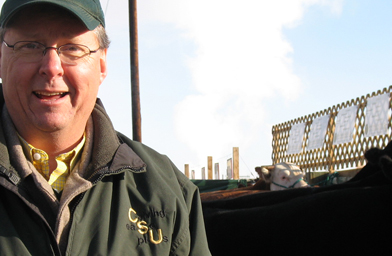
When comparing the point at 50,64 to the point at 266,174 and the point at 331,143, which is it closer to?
the point at 266,174

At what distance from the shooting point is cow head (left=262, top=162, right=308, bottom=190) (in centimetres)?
587

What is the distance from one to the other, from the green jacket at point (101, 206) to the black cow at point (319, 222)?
99 cm

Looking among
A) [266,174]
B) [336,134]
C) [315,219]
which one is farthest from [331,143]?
[315,219]

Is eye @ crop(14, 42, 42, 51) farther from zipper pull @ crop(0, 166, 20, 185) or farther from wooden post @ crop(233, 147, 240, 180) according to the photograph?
wooden post @ crop(233, 147, 240, 180)

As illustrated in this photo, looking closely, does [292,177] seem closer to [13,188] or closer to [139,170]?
[139,170]

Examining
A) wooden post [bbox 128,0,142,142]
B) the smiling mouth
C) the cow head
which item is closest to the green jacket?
the smiling mouth

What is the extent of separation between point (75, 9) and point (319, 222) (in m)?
1.71

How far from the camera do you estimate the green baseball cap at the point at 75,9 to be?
1.50 meters

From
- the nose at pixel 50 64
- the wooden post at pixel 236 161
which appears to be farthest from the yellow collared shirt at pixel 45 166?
the wooden post at pixel 236 161

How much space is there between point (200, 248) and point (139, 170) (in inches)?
14.2

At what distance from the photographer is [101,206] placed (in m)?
1.57

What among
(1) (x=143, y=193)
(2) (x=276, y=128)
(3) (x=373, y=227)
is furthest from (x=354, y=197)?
(2) (x=276, y=128)

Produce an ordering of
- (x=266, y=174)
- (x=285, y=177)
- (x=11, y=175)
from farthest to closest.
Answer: (x=266, y=174), (x=285, y=177), (x=11, y=175)

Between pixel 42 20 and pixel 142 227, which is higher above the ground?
pixel 42 20
